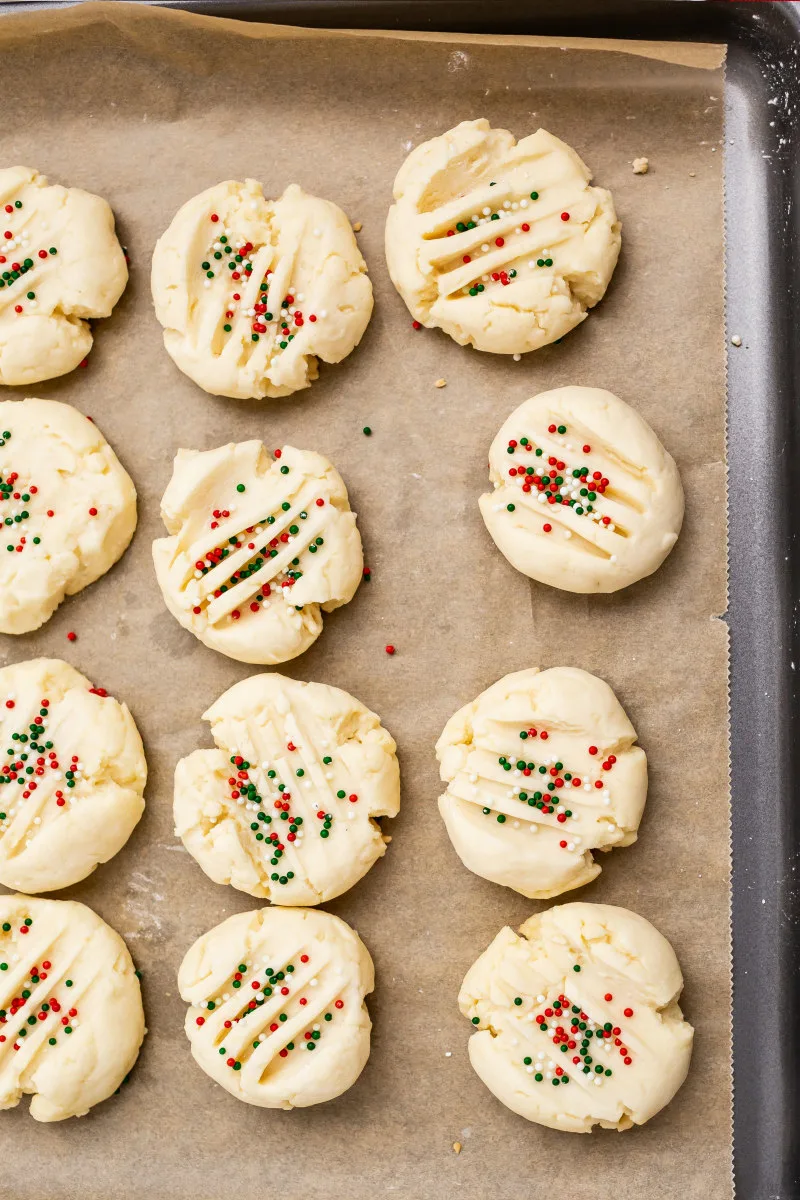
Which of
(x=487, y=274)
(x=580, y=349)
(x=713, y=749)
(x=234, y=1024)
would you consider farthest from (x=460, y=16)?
(x=234, y=1024)

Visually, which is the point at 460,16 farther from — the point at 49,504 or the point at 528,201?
the point at 49,504

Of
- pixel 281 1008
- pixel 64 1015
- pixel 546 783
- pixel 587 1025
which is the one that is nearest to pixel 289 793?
pixel 281 1008

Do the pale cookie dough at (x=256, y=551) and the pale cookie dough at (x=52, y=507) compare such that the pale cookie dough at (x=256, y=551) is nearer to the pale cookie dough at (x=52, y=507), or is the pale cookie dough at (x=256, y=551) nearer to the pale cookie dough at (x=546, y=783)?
the pale cookie dough at (x=52, y=507)

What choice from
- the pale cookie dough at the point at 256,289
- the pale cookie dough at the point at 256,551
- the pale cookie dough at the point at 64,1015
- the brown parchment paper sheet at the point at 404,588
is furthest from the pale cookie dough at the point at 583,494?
the pale cookie dough at the point at 64,1015

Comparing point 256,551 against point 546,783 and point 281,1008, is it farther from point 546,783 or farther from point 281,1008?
point 281,1008

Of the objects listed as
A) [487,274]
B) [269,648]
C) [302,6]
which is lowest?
[269,648]

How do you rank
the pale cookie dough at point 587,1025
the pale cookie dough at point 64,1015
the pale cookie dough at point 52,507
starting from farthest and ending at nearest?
the pale cookie dough at point 52,507 < the pale cookie dough at point 64,1015 < the pale cookie dough at point 587,1025
